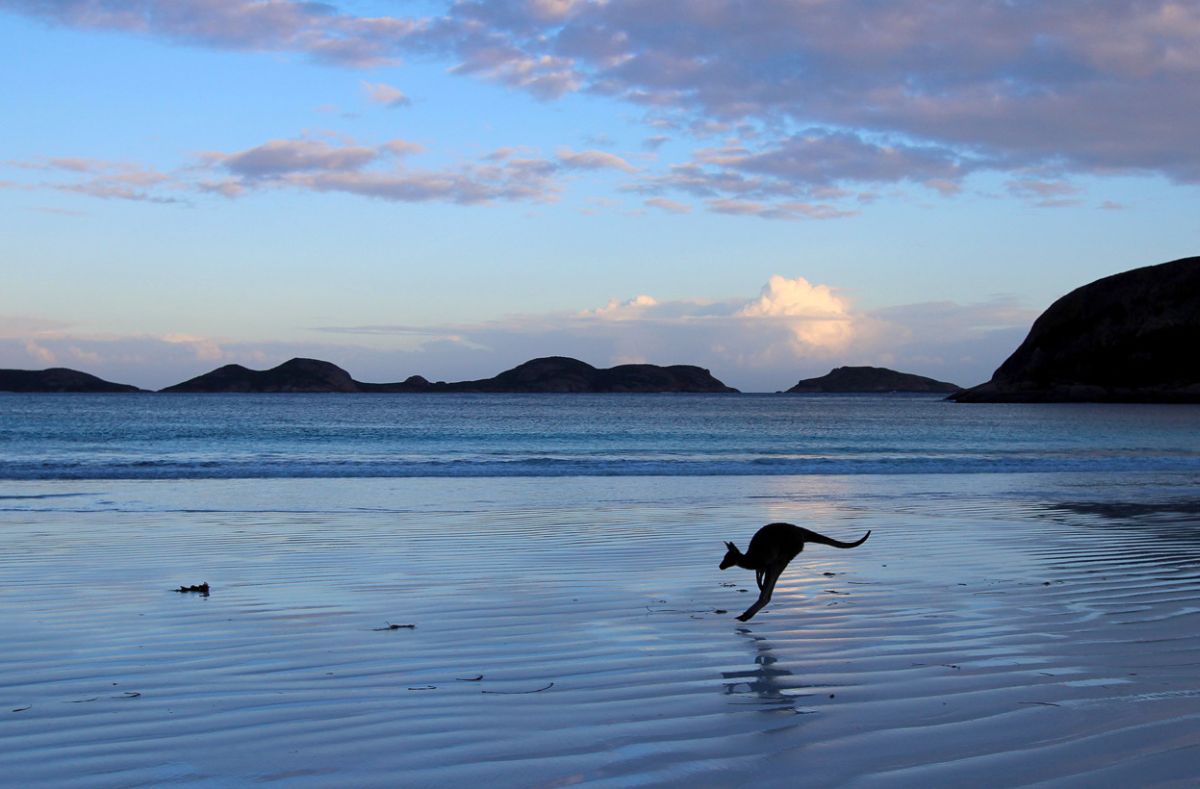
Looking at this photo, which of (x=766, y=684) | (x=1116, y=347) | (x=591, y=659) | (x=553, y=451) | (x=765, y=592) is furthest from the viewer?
(x=1116, y=347)

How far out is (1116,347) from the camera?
10531 centimetres

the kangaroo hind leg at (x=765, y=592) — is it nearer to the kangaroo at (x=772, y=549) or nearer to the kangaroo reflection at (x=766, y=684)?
the kangaroo at (x=772, y=549)

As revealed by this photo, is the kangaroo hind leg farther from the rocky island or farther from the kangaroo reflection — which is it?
the rocky island

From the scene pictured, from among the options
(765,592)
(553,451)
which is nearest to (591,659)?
(765,592)

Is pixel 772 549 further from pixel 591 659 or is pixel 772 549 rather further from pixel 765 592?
pixel 591 659

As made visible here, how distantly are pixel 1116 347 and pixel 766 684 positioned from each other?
112 m

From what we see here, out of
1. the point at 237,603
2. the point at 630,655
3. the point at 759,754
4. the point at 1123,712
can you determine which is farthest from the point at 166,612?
the point at 1123,712

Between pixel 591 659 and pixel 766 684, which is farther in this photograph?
pixel 591 659

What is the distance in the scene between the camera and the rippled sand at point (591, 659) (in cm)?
385

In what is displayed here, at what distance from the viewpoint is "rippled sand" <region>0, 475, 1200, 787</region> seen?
152 inches

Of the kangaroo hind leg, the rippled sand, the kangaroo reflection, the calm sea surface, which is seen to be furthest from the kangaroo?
the calm sea surface

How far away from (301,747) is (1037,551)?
8.24m

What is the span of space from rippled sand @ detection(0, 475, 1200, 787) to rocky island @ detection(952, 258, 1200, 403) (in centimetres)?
9781

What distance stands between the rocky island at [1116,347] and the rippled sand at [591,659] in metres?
97.8
